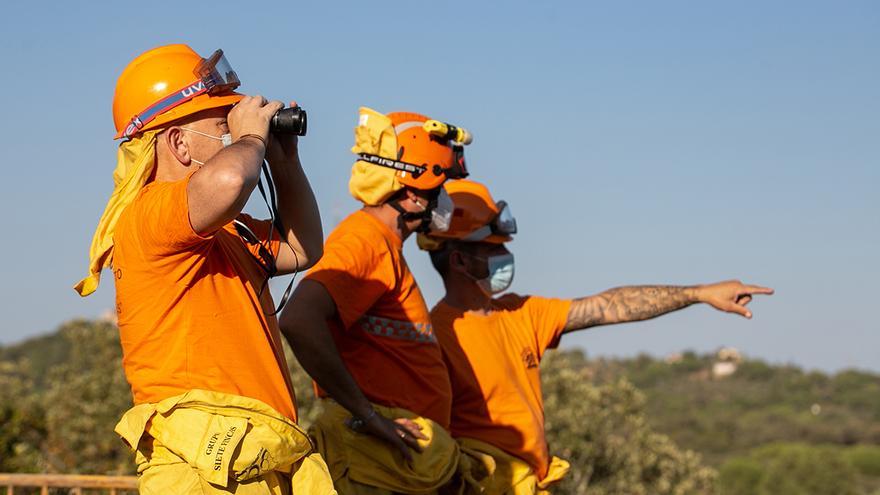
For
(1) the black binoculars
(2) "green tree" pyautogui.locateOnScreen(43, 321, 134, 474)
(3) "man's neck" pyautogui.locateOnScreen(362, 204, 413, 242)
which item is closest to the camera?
(1) the black binoculars

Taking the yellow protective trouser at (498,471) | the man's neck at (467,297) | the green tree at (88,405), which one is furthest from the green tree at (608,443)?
the yellow protective trouser at (498,471)

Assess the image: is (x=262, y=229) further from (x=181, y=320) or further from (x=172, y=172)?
(x=181, y=320)

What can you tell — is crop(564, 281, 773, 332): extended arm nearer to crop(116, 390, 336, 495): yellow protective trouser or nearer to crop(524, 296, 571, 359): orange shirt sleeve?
crop(524, 296, 571, 359): orange shirt sleeve

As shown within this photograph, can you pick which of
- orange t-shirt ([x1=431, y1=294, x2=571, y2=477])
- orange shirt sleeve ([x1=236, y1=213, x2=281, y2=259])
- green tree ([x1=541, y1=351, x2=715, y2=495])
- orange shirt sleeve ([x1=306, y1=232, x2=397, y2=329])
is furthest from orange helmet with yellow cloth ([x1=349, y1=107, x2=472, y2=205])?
green tree ([x1=541, y1=351, x2=715, y2=495])

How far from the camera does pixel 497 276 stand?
6.66 metres

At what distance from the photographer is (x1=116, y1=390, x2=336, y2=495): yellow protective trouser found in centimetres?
376

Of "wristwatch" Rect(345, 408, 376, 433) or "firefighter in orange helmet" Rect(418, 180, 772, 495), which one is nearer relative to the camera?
"wristwatch" Rect(345, 408, 376, 433)

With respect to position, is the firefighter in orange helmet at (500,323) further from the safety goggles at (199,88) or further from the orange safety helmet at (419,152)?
the safety goggles at (199,88)

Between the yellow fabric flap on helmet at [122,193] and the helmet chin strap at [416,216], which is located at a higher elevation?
the helmet chin strap at [416,216]

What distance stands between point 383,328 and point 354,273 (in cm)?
32

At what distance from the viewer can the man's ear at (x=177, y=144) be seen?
4.05 m

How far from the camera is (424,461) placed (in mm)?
5371

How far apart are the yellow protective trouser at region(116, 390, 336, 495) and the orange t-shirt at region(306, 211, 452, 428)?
139 centimetres

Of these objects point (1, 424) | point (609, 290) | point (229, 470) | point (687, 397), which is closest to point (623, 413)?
point (1, 424)
